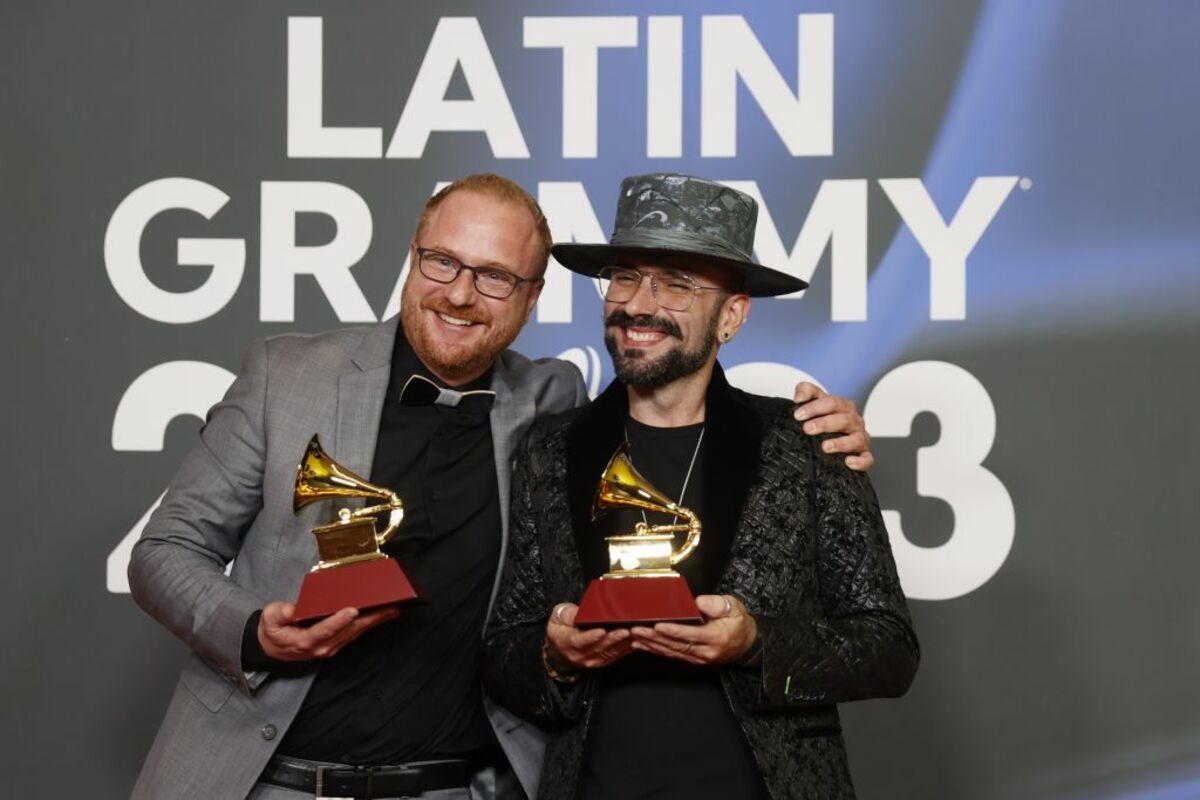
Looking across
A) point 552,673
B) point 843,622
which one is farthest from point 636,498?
point 843,622

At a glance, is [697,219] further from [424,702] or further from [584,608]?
[424,702]

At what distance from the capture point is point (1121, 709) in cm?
398

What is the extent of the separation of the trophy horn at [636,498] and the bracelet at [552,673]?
0.28 m

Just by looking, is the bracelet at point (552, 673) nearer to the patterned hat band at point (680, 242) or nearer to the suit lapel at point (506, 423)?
the suit lapel at point (506, 423)

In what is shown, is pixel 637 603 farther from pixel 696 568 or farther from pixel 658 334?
pixel 658 334

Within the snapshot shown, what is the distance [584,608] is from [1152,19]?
2744 millimetres

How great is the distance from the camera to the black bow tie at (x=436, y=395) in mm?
2867

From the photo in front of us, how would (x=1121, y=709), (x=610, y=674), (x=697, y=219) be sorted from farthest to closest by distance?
(x=1121, y=709)
(x=697, y=219)
(x=610, y=674)

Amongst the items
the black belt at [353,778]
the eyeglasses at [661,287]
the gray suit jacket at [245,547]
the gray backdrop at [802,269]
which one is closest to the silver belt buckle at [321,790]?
the black belt at [353,778]

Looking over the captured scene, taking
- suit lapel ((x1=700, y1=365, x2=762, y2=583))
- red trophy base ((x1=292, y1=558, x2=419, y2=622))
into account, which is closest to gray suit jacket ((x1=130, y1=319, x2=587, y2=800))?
red trophy base ((x1=292, y1=558, x2=419, y2=622))

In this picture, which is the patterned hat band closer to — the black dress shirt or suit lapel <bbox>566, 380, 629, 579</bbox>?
suit lapel <bbox>566, 380, 629, 579</bbox>

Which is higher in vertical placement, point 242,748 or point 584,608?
point 584,608

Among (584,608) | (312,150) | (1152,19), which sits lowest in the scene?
(584,608)

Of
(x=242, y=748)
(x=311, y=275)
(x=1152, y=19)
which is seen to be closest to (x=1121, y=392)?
(x=1152, y=19)
